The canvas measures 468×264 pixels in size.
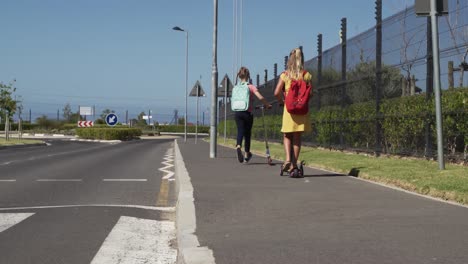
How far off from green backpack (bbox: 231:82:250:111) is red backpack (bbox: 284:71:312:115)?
9.34 ft

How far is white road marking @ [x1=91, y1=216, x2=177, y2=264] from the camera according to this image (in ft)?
13.8

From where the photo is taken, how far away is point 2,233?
5141 mm

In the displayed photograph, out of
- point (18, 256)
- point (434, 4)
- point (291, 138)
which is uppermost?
point (434, 4)

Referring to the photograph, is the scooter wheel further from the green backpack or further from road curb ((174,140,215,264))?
the green backpack

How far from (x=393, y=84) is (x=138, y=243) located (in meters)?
9.44

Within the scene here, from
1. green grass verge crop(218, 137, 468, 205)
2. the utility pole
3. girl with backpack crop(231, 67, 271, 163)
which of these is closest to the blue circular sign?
girl with backpack crop(231, 67, 271, 163)

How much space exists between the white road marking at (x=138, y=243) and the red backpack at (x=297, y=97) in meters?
3.35

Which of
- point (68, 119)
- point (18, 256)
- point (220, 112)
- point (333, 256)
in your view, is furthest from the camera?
point (68, 119)

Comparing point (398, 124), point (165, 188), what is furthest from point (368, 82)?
point (165, 188)

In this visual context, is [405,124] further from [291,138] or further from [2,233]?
[2,233]

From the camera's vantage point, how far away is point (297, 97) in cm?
852

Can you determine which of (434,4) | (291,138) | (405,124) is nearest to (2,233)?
(291,138)

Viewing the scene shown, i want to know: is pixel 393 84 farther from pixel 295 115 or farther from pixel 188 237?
pixel 188 237

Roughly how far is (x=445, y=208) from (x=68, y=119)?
3706 inches
